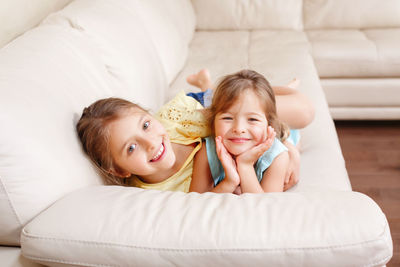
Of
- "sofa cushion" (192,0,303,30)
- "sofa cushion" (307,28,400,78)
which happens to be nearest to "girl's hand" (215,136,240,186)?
"sofa cushion" (307,28,400,78)

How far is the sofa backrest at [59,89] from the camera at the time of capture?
34.5 inches

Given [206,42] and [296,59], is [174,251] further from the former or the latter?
[206,42]

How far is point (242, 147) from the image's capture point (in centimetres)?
117

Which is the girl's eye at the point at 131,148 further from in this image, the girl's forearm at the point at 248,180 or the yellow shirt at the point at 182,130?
the girl's forearm at the point at 248,180

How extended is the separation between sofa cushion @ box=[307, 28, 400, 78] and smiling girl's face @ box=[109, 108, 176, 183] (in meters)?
1.59

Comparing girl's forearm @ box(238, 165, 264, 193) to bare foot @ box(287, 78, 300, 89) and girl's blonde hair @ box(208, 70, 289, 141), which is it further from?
bare foot @ box(287, 78, 300, 89)

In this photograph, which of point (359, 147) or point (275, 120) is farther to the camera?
point (359, 147)

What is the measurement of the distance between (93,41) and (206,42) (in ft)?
4.34

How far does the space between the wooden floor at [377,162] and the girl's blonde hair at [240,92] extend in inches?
32.5

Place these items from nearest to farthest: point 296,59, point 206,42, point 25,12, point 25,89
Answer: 1. point 25,89
2. point 25,12
3. point 296,59
4. point 206,42

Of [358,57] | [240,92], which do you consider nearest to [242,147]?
[240,92]

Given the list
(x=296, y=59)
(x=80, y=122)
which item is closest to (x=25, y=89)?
(x=80, y=122)

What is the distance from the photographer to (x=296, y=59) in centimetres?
223

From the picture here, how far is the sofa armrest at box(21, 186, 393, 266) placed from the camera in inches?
30.1
